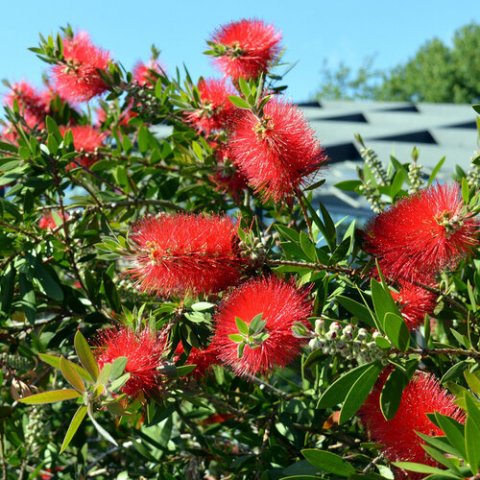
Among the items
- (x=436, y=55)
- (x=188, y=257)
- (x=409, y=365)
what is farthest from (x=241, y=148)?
(x=436, y=55)

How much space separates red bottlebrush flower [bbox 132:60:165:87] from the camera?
1739mm

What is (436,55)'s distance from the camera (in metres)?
22.7

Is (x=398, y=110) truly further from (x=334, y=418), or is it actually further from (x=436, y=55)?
(x=436, y=55)

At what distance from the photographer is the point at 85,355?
924mm

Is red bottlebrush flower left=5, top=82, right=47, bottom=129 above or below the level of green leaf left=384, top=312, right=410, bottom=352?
above

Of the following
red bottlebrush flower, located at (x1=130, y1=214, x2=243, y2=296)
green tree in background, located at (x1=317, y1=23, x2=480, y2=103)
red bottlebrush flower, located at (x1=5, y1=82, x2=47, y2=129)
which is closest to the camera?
red bottlebrush flower, located at (x1=130, y1=214, x2=243, y2=296)

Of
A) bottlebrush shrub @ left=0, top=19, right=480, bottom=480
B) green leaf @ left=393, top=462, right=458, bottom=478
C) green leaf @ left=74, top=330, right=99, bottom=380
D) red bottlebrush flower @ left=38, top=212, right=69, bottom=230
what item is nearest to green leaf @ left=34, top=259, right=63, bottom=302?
bottlebrush shrub @ left=0, top=19, right=480, bottom=480

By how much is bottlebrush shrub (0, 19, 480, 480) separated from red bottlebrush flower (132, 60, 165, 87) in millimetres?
12

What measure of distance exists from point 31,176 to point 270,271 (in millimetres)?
569

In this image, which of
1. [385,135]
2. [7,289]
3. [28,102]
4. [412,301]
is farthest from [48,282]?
[385,135]

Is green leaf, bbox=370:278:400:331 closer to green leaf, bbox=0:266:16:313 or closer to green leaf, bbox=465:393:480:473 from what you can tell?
green leaf, bbox=465:393:480:473

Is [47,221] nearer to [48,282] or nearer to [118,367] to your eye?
[48,282]

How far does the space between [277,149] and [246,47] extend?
46 centimetres

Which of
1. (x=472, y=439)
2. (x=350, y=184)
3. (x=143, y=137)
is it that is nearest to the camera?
(x=472, y=439)
